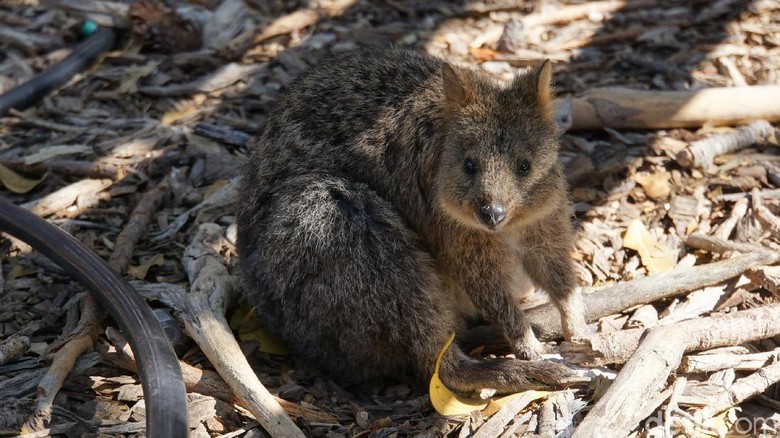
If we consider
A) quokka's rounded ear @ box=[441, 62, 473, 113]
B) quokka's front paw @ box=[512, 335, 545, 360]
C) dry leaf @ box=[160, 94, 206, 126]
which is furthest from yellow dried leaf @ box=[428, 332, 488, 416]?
dry leaf @ box=[160, 94, 206, 126]

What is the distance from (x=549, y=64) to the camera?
4879 millimetres

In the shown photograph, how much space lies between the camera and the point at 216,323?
17.1 ft

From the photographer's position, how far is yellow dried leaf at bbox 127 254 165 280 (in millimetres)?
5867

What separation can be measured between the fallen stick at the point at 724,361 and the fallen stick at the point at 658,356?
0.06m

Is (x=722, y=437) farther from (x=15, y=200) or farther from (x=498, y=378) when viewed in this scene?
(x=15, y=200)

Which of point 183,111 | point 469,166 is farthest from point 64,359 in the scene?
point 183,111

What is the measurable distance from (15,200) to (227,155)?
5.37 feet

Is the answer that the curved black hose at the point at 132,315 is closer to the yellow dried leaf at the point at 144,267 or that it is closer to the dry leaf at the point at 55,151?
the yellow dried leaf at the point at 144,267

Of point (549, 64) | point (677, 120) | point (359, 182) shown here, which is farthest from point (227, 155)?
point (677, 120)

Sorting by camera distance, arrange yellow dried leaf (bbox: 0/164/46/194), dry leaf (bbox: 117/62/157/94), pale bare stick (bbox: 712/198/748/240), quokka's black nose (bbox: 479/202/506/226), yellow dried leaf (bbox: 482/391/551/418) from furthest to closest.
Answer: dry leaf (bbox: 117/62/157/94), yellow dried leaf (bbox: 0/164/46/194), pale bare stick (bbox: 712/198/748/240), yellow dried leaf (bbox: 482/391/551/418), quokka's black nose (bbox: 479/202/506/226)

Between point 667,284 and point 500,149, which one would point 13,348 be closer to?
point 500,149

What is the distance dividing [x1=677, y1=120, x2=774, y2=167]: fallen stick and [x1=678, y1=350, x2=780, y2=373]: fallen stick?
75.4 inches

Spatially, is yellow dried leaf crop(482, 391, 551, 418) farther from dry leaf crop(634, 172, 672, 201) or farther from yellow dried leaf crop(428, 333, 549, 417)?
dry leaf crop(634, 172, 672, 201)

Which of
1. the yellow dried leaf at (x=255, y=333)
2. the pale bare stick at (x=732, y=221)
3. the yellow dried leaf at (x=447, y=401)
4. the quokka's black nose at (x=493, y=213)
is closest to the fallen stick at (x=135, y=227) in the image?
the yellow dried leaf at (x=255, y=333)
